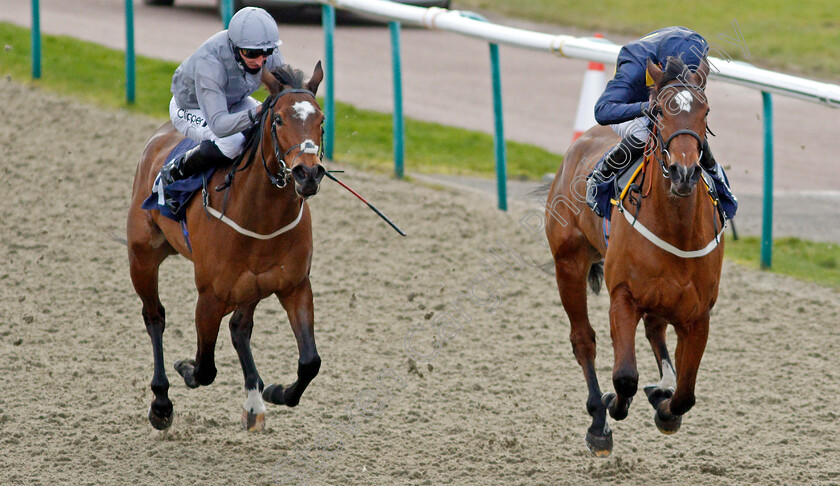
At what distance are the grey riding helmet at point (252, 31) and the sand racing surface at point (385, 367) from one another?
186cm

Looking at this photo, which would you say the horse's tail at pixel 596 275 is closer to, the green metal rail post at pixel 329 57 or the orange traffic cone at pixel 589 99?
the orange traffic cone at pixel 589 99

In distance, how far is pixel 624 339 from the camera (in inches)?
182

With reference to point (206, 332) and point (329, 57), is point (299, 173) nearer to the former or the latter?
point (206, 332)

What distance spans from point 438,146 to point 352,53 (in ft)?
12.6

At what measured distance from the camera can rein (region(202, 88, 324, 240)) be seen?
4414 mm

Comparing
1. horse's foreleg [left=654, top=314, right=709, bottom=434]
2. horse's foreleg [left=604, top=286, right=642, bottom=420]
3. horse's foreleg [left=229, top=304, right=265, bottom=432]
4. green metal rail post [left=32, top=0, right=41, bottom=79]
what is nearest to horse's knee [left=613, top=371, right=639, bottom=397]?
horse's foreleg [left=604, top=286, right=642, bottom=420]

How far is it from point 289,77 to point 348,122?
630cm

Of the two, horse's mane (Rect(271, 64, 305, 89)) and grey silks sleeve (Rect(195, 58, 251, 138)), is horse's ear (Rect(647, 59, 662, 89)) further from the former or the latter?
grey silks sleeve (Rect(195, 58, 251, 138))

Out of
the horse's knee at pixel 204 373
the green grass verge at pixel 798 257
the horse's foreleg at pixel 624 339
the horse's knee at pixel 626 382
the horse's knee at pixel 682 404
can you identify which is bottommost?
the green grass verge at pixel 798 257

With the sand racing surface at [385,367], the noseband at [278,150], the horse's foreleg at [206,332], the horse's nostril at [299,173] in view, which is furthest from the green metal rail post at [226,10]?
the horse's nostril at [299,173]

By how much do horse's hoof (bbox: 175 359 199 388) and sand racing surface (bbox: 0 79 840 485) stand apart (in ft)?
0.70

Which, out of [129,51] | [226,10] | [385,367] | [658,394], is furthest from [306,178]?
[129,51]

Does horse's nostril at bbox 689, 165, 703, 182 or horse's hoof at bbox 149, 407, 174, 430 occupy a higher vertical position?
horse's nostril at bbox 689, 165, 703, 182

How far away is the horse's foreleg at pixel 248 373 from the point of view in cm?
529
